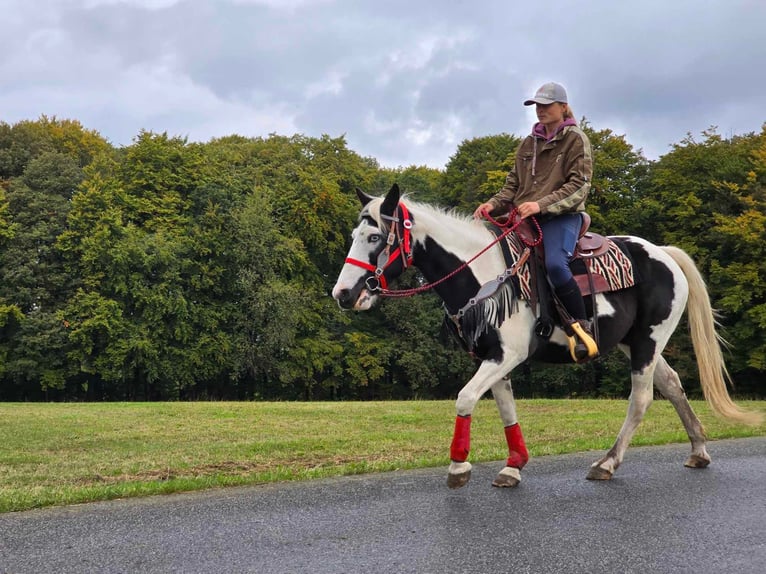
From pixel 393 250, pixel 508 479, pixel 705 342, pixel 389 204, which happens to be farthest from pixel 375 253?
pixel 705 342

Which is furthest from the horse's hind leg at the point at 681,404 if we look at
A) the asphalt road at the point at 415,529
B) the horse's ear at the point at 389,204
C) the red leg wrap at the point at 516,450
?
the horse's ear at the point at 389,204

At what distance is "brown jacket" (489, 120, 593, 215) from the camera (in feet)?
20.6

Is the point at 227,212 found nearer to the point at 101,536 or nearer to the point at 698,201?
the point at 698,201

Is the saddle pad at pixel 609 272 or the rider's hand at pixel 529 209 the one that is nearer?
the rider's hand at pixel 529 209

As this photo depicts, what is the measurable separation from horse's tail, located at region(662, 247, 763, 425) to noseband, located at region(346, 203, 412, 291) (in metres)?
3.46

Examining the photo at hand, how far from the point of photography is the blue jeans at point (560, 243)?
6172 millimetres

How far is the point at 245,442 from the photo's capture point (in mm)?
10984

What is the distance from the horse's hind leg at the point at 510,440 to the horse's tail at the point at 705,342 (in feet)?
8.76

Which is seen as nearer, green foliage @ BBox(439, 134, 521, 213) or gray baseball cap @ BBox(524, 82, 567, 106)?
gray baseball cap @ BBox(524, 82, 567, 106)

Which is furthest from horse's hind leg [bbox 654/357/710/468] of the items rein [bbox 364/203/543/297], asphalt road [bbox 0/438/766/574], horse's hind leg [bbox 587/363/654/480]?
rein [bbox 364/203/543/297]

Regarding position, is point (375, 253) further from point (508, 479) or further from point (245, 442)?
point (245, 442)

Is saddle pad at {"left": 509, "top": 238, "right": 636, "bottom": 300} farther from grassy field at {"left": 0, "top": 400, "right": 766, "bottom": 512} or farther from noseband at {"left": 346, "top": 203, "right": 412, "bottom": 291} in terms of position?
grassy field at {"left": 0, "top": 400, "right": 766, "bottom": 512}

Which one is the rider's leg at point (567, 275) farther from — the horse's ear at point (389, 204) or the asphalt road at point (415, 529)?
the horse's ear at point (389, 204)

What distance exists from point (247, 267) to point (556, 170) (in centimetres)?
3615
